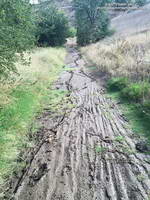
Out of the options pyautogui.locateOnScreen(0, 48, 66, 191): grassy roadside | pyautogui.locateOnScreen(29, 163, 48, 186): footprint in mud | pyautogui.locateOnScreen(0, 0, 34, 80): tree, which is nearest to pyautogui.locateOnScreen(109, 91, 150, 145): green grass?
pyautogui.locateOnScreen(29, 163, 48, 186): footprint in mud

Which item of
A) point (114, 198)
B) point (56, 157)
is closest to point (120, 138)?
point (56, 157)

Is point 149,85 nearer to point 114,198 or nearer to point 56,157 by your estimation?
point 56,157

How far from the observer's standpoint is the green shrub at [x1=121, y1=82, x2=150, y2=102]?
970 cm

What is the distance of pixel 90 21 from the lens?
142ft

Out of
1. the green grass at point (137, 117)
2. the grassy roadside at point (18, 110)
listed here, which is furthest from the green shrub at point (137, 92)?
the grassy roadside at point (18, 110)

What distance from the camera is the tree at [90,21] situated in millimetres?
41562

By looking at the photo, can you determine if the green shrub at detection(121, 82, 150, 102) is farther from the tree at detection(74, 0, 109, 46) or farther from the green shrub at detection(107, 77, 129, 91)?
the tree at detection(74, 0, 109, 46)

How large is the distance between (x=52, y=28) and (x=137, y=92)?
2710 centimetres

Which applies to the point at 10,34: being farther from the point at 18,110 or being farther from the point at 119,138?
the point at 119,138

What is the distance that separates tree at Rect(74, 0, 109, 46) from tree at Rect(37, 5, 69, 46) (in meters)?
3.55

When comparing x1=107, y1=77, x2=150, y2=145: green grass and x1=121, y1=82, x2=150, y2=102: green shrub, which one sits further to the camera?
x1=121, y1=82, x2=150, y2=102: green shrub

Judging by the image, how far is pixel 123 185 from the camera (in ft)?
16.1

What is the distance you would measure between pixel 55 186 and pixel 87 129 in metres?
2.98

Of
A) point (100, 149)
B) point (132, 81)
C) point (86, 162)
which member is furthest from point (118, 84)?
point (86, 162)
